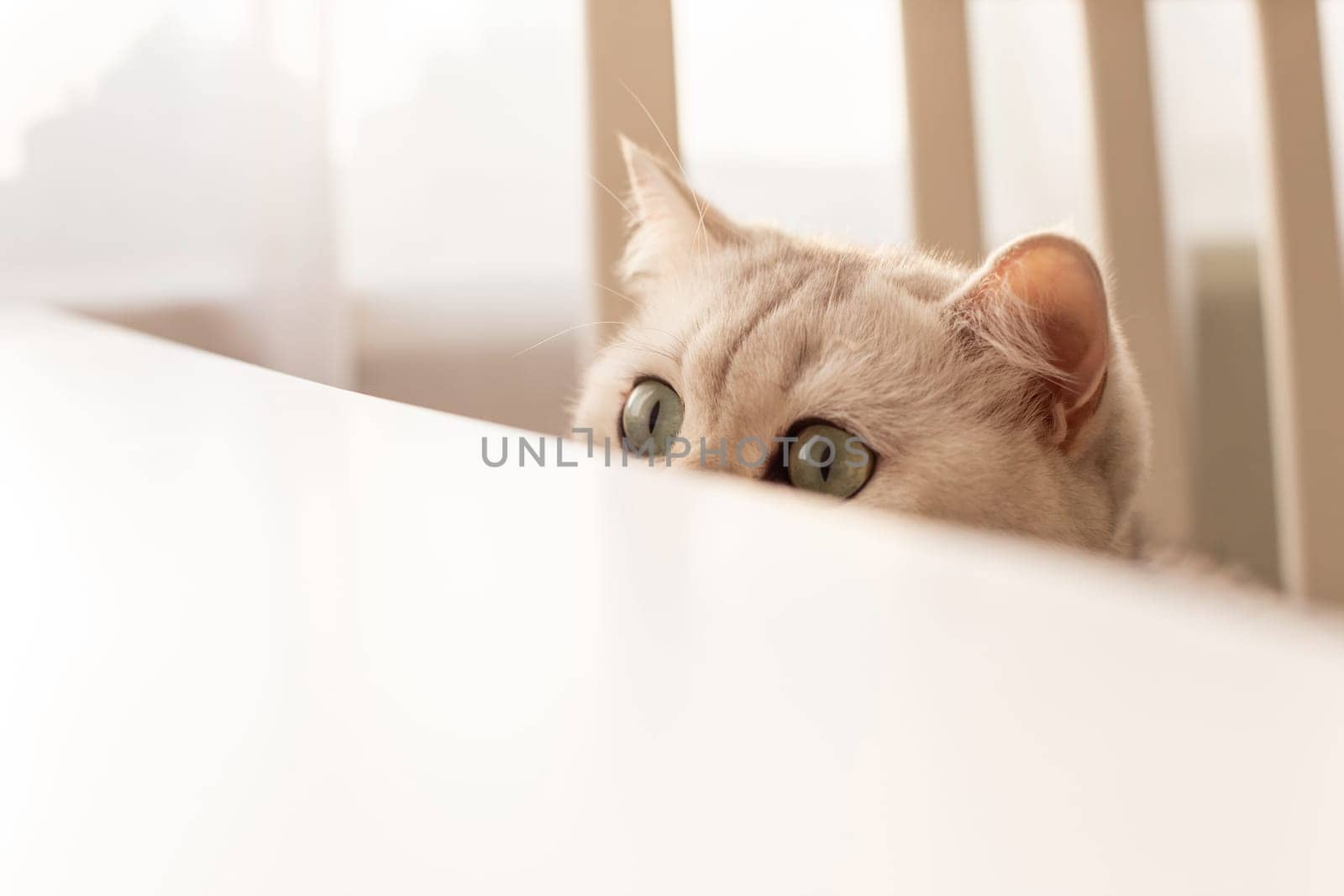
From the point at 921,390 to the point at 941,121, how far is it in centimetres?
63

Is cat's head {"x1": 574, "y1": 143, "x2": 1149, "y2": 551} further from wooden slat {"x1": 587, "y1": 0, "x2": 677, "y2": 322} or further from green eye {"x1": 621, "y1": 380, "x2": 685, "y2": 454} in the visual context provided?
wooden slat {"x1": 587, "y1": 0, "x2": 677, "y2": 322}

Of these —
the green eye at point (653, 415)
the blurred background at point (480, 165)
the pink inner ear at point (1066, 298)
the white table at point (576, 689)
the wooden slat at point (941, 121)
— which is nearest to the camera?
the white table at point (576, 689)

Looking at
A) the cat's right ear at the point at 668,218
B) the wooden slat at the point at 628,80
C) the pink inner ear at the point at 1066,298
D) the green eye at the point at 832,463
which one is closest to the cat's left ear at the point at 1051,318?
the pink inner ear at the point at 1066,298

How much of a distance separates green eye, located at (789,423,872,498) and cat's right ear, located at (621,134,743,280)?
0.21 metres

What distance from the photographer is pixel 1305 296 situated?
1.11m

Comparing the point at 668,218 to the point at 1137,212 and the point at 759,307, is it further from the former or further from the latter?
the point at 1137,212

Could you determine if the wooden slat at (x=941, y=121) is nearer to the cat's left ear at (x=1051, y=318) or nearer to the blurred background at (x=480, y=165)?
the blurred background at (x=480, y=165)

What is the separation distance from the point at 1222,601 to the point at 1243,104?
1.38 meters

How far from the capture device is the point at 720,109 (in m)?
1.02

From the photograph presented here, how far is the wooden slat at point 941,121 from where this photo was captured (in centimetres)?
104

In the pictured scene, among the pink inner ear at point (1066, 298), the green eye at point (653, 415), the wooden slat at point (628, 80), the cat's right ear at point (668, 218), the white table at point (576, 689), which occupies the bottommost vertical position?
the white table at point (576, 689)

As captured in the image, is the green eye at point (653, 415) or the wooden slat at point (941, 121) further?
the wooden slat at point (941, 121)

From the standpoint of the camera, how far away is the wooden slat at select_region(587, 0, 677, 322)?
82cm

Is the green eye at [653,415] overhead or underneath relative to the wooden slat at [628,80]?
underneath
